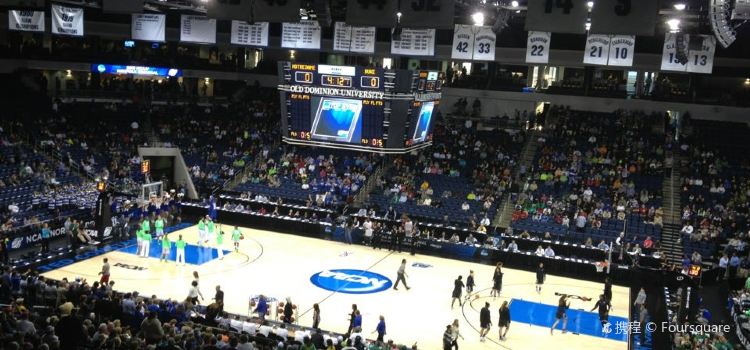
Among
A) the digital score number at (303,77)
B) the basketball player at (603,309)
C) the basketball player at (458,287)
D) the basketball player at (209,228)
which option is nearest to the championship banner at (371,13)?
the digital score number at (303,77)

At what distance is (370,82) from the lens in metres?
23.8

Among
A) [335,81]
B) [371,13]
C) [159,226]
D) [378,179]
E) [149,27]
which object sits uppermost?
[149,27]

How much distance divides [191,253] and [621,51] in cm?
1865

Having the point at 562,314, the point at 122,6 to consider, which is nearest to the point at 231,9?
the point at 122,6

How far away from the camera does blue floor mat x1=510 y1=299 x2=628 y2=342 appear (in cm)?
2084

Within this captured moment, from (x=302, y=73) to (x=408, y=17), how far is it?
865cm

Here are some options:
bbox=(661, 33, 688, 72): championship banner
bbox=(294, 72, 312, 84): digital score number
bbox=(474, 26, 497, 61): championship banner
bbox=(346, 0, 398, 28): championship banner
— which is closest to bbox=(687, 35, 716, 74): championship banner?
bbox=(661, 33, 688, 72): championship banner

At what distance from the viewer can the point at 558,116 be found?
3947 cm

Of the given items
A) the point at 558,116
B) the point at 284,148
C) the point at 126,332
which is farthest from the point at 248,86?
the point at 126,332

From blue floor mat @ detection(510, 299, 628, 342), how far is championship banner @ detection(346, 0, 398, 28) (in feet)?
35.1

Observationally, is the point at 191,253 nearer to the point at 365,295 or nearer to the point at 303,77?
the point at 365,295

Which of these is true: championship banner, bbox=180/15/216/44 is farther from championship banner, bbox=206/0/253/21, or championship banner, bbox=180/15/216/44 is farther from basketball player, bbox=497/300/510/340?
basketball player, bbox=497/300/510/340

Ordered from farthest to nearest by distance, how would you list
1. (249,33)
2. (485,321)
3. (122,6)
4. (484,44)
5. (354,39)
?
(249,33) → (354,39) → (484,44) → (485,321) → (122,6)

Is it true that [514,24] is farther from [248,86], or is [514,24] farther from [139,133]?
[139,133]
